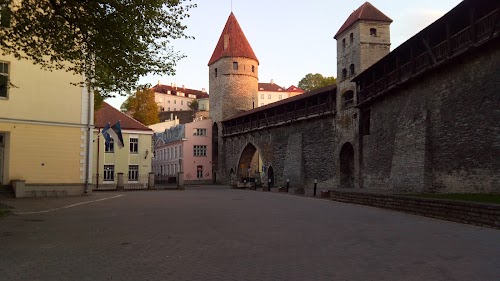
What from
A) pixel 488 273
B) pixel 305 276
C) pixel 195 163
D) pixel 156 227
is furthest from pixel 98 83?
pixel 195 163

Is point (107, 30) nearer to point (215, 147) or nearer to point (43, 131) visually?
point (43, 131)

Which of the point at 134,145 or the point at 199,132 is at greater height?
the point at 199,132

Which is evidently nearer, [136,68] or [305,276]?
[305,276]

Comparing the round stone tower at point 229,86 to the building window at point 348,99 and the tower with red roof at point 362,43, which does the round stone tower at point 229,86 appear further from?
the tower with red roof at point 362,43

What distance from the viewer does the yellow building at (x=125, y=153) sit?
44.0 m

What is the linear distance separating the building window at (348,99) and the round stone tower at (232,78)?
27.6 metres

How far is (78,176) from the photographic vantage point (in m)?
23.8

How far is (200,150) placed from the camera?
6450 cm

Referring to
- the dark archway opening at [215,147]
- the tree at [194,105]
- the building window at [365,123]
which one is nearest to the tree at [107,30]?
the building window at [365,123]

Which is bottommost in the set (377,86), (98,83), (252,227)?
(252,227)

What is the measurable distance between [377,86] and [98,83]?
1976 centimetres

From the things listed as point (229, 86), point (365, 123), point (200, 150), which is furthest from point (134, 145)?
point (365, 123)

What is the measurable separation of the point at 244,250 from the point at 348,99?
30525 mm

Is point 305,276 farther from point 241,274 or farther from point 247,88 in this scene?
point 247,88
